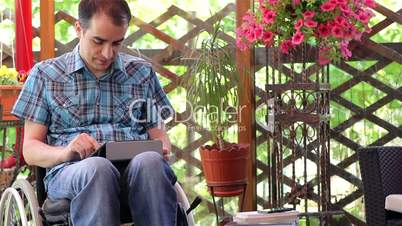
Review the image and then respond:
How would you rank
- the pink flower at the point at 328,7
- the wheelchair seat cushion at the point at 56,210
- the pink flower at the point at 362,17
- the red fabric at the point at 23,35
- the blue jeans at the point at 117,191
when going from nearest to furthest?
the blue jeans at the point at 117,191 < the wheelchair seat cushion at the point at 56,210 < the pink flower at the point at 328,7 < the pink flower at the point at 362,17 < the red fabric at the point at 23,35

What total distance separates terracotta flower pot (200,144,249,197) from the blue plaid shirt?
1.24 metres

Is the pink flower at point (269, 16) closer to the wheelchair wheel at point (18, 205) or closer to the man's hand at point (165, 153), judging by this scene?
the man's hand at point (165, 153)

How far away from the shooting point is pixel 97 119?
186cm

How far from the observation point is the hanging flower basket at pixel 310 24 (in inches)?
110

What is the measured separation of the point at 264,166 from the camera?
11.3 feet

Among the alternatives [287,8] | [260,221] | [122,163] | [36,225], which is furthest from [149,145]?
[287,8]

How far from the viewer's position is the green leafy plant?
314 cm

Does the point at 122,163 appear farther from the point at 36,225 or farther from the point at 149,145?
the point at 36,225

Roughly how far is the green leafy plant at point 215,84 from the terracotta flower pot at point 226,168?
0.06 meters

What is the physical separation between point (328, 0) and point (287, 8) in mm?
170

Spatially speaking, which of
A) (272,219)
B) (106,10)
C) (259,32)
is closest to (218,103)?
(259,32)

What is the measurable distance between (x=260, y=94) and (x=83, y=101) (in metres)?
1.67

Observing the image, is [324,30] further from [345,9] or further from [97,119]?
[97,119]

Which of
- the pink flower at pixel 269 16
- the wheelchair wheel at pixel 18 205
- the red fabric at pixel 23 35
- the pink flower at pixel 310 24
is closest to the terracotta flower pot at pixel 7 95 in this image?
the red fabric at pixel 23 35
